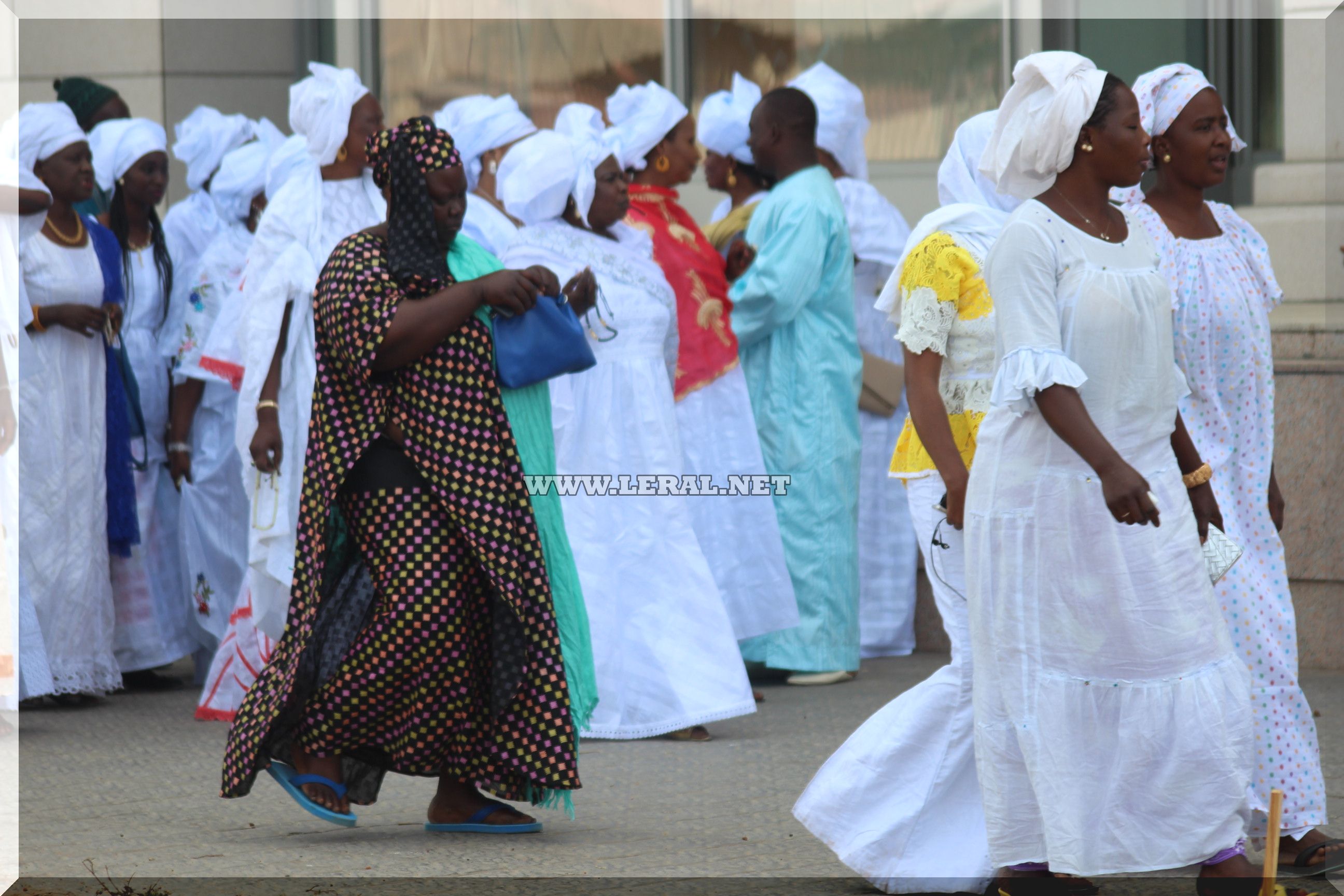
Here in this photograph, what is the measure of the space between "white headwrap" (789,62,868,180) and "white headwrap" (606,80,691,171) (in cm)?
121

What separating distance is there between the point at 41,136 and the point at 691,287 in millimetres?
2700

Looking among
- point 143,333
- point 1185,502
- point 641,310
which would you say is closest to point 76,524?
point 143,333

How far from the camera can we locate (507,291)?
4926mm

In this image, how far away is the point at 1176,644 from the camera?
3914mm

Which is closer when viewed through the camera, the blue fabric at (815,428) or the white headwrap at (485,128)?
the blue fabric at (815,428)

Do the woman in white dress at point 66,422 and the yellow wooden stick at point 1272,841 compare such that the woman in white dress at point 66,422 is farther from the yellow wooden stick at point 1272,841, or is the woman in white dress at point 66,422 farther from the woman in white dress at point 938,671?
the yellow wooden stick at point 1272,841

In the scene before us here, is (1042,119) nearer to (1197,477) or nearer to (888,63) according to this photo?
(1197,477)

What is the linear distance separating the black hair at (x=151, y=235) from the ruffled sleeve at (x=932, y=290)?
4.69 meters

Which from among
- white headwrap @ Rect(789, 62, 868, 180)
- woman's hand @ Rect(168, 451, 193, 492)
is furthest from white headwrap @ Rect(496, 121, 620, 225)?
woman's hand @ Rect(168, 451, 193, 492)

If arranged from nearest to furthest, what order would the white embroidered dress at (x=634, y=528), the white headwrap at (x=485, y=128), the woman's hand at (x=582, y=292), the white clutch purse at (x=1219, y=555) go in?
the white clutch purse at (x=1219, y=555)
the woman's hand at (x=582, y=292)
the white embroidered dress at (x=634, y=528)
the white headwrap at (x=485, y=128)

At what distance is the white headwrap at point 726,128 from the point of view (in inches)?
342

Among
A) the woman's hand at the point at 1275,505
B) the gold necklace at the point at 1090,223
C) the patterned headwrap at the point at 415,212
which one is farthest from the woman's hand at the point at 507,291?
the woman's hand at the point at 1275,505

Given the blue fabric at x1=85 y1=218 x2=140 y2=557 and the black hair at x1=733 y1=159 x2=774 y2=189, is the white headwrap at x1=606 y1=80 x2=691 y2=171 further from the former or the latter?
the blue fabric at x1=85 y1=218 x2=140 y2=557

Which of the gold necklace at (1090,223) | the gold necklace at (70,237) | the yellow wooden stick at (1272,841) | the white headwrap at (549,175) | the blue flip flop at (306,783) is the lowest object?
the blue flip flop at (306,783)
